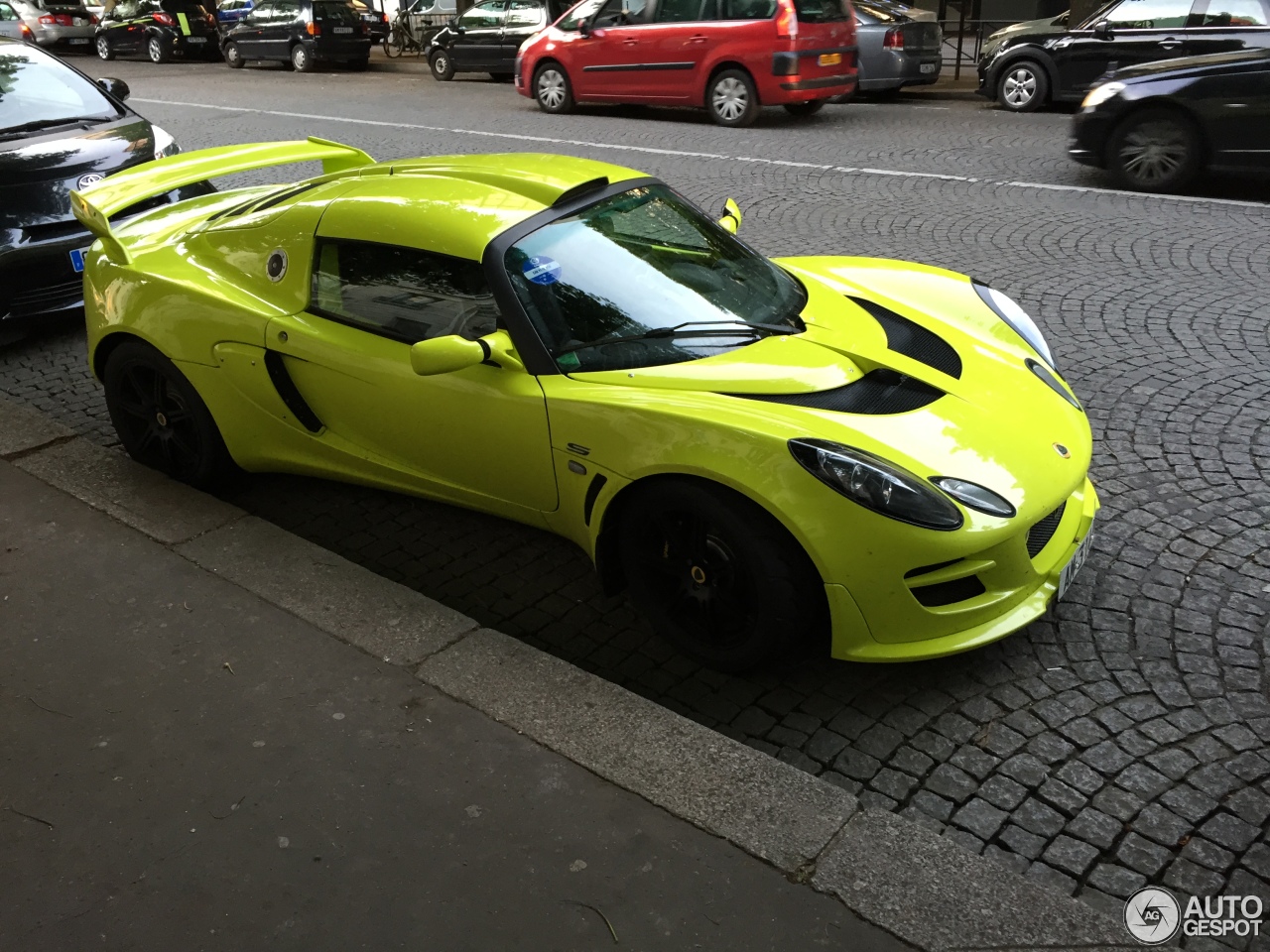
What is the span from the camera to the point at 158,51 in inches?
966

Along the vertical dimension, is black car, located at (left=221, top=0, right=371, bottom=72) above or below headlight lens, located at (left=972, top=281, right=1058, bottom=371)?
above

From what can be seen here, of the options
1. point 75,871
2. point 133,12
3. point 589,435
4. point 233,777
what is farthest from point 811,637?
point 133,12

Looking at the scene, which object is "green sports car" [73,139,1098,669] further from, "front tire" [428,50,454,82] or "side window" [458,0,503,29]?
"front tire" [428,50,454,82]

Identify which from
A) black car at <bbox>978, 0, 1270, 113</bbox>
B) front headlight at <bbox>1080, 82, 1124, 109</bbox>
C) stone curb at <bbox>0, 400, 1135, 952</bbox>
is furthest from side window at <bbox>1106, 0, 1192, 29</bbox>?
stone curb at <bbox>0, 400, 1135, 952</bbox>

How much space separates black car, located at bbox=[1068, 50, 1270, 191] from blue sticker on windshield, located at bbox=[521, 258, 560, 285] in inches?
269

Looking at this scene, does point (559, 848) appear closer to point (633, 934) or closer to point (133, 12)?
point (633, 934)

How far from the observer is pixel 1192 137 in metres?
8.59

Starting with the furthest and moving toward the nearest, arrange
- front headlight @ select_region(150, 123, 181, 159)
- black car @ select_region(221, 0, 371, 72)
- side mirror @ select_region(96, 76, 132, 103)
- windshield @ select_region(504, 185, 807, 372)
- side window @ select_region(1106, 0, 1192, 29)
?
1. black car @ select_region(221, 0, 371, 72)
2. side window @ select_region(1106, 0, 1192, 29)
3. side mirror @ select_region(96, 76, 132, 103)
4. front headlight @ select_region(150, 123, 181, 159)
5. windshield @ select_region(504, 185, 807, 372)

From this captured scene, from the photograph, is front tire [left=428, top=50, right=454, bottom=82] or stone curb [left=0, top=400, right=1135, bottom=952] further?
front tire [left=428, top=50, right=454, bottom=82]

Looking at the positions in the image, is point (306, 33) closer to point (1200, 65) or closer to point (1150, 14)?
point (1150, 14)

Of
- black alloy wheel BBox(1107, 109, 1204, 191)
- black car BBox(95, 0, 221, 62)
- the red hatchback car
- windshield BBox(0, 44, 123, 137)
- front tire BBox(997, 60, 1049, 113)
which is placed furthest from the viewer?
black car BBox(95, 0, 221, 62)

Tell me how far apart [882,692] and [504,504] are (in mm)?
1425

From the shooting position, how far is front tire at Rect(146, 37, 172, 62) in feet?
80.0

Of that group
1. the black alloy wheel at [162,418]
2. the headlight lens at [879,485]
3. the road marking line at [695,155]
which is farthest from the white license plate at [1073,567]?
the road marking line at [695,155]
